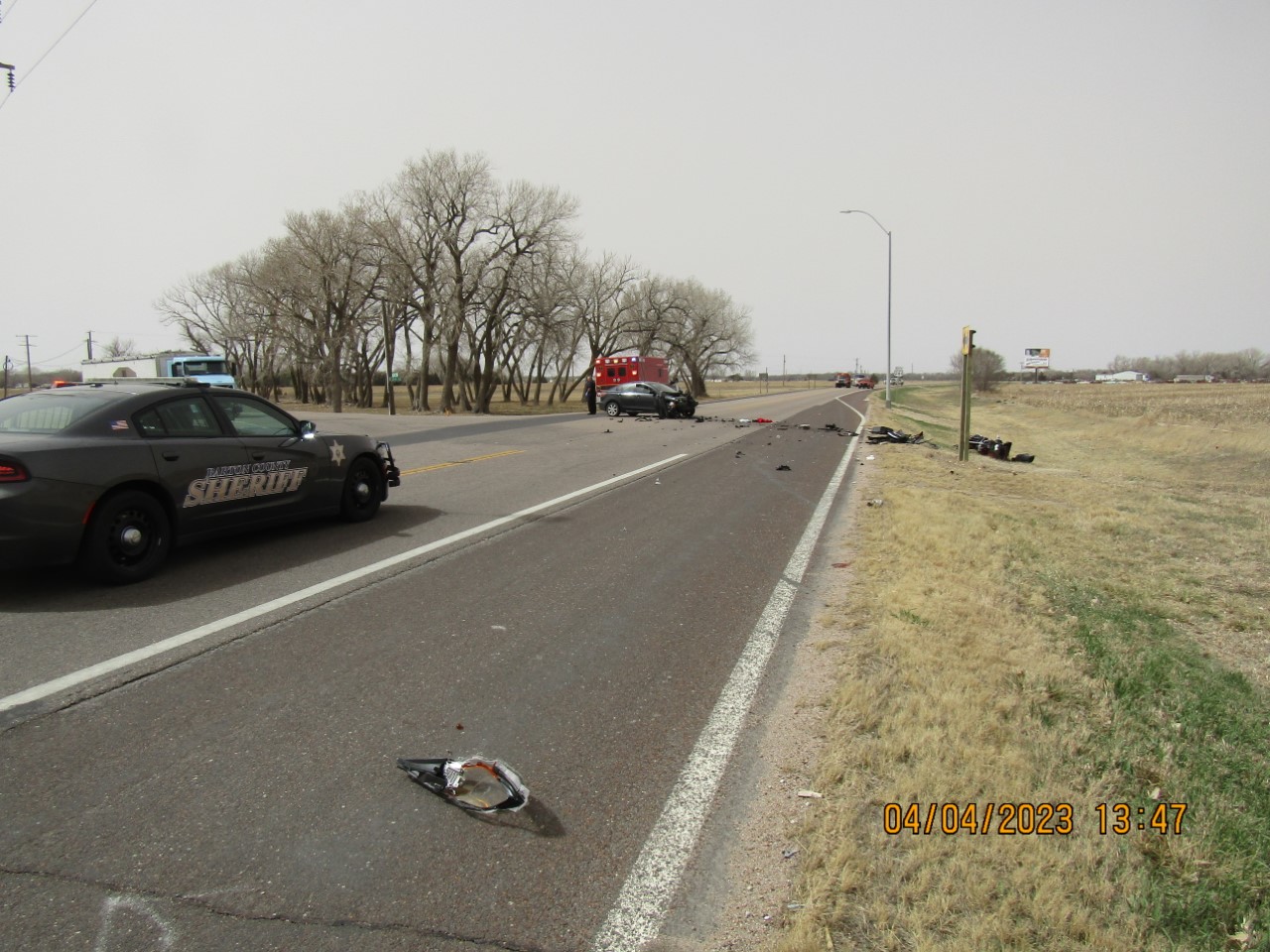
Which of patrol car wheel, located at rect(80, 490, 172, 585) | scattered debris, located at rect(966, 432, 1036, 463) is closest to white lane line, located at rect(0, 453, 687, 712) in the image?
patrol car wheel, located at rect(80, 490, 172, 585)

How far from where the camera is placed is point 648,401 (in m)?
33.2

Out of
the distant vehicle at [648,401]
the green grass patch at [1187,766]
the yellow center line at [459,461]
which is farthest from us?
the distant vehicle at [648,401]

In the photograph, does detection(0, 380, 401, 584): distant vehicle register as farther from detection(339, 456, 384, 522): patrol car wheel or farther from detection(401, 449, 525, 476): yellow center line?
detection(401, 449, 525, 476): yellow center line

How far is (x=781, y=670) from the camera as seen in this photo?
4555mm

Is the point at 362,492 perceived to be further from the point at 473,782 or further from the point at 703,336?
the point at 703,336

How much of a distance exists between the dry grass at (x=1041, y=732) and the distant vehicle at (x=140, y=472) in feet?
17.0

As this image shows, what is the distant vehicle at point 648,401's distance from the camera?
32.0m

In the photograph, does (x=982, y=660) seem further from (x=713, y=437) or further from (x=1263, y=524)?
(x=713, y=437)

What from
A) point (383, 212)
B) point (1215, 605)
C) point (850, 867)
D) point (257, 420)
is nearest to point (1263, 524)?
point (1215, 605)

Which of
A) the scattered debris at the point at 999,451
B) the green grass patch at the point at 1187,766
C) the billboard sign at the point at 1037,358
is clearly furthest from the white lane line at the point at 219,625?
the billboard sign at the point at 1037,358

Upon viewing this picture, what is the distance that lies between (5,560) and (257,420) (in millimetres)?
2484

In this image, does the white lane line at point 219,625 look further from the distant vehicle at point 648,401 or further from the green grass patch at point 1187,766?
the distant vehicle at point 648,401

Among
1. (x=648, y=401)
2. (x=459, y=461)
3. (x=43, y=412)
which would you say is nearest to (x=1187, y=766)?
(x=43, y=412)

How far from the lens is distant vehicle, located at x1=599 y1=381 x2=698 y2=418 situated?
105 ft
